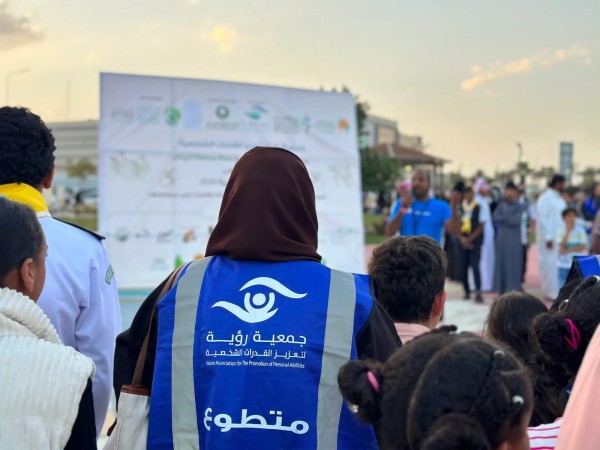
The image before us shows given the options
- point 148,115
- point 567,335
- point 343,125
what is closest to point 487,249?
point 343,125

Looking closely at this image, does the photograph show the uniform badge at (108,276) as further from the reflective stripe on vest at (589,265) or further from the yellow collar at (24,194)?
the reflective stripe on vest at (589,265)

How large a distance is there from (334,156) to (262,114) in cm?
83

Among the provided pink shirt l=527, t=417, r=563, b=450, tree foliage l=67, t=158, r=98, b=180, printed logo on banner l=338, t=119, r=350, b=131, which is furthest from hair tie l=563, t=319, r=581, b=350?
tree foliage l=67, t=158, r=98, b=180

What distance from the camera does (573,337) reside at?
200 cm

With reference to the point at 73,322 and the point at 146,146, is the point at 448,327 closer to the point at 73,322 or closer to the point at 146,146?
the point at 73,322

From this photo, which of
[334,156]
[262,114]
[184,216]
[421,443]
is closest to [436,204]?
[334,156]

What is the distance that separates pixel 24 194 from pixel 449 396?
1975 mm

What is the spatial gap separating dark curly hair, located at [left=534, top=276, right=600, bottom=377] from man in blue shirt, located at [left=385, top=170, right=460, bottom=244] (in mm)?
5851

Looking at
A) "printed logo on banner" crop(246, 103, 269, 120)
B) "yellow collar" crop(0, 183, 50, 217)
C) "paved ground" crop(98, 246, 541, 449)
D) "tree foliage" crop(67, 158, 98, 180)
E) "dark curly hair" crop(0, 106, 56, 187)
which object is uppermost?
"tree foliage" crop(67, 158, 98, 180)

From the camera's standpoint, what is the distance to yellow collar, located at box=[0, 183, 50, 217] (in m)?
2.77

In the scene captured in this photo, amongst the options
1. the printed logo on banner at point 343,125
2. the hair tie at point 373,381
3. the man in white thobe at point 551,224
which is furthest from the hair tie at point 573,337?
the man in white thobe at point 551,224

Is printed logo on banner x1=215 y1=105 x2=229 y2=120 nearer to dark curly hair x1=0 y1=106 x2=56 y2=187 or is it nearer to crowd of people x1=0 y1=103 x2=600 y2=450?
dark curly hair x1=0 y1=106 x2=56 y2=187

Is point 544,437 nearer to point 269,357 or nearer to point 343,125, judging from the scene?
point 269,357

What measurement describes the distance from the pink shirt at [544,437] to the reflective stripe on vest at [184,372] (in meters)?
0.91
